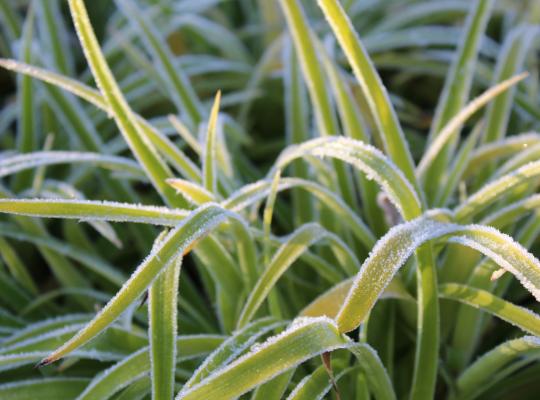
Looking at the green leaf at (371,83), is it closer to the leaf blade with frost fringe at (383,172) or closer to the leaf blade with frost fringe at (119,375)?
the leaf blade with frost fringe at (383,172)

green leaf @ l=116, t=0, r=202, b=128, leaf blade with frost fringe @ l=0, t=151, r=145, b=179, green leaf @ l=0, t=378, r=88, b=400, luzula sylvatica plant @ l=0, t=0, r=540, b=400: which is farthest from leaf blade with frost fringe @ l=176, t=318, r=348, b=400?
green leaf @ l=116, t=0, r=202, b=128

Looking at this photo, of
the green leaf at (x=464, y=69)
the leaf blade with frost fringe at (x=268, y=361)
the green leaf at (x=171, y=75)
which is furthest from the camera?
the green leaf at (x=171, y=75)

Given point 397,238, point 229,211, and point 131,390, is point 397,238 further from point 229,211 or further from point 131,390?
point 131,390

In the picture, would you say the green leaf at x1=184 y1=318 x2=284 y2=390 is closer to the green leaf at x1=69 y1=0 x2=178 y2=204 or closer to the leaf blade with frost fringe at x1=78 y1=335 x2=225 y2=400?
the leaf blade with frost fringe at x1=78 y1=335 x2=225 y2=400

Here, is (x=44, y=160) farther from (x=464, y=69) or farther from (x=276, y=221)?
(x=464, y=69)

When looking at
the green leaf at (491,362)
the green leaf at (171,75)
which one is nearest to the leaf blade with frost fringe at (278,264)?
the green leaf at (491,362)

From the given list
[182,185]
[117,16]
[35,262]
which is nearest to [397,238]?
[182,185]

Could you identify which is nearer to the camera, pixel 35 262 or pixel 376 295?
pixel 376 295

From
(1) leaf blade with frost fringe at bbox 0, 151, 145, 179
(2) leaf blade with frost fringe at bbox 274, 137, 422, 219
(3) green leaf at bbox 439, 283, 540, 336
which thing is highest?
(1) leaf blade with frost fringe at bbox 0, 151, 145, 179
